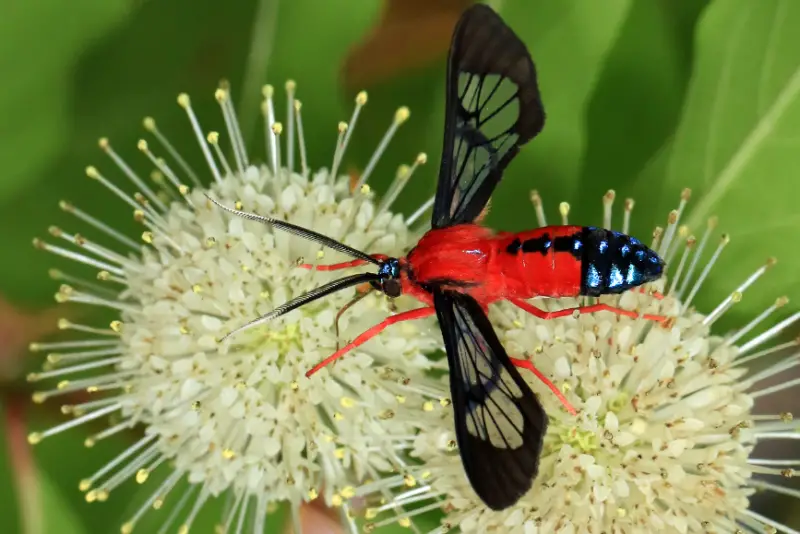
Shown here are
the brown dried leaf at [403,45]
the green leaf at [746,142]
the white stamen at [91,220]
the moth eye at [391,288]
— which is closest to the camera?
the moth eye at [391,288]

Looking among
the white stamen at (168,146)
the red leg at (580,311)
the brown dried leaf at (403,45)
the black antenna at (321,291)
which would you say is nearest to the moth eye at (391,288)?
the black antenna at (321,291)

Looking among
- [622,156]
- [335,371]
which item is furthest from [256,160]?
[622,156]

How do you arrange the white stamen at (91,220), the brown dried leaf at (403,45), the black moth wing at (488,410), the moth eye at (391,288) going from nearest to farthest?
the black moth wing at (488,410) < the moth eye at (391,288) < the white stamen at (91,220) < the brown dried leaf at (403,45)

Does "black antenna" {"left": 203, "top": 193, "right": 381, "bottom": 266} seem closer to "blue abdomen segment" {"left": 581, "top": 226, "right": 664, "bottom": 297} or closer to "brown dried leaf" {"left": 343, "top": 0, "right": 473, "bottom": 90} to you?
"blue abdomen segment" {"left": 581, "top": 226, "right": 664, "bottom": 297}

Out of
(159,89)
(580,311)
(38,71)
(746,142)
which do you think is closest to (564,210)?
(580,311)

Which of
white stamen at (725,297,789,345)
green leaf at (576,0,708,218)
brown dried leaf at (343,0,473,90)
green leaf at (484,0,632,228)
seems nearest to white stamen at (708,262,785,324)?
white stamen at (725,297,789,345)

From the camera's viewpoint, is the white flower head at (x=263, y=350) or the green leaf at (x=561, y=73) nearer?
the white flower head at (x=263, y=350)

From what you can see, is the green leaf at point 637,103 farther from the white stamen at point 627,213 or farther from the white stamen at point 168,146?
the white stamen at point 168,146
